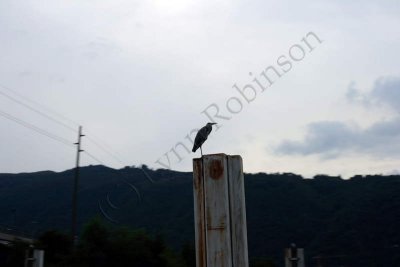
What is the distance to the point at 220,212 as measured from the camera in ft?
14.0

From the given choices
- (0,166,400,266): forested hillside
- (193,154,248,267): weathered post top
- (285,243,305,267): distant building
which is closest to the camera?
(193,154,248,267): weathered post top

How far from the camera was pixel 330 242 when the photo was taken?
40.3 metres

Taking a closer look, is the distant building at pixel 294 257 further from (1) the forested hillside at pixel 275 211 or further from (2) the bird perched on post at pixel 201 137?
(1) the forested hillside at pixel 275 211

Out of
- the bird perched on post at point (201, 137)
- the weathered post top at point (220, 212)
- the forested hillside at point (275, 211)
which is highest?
the forested hillside at point (275, 211)

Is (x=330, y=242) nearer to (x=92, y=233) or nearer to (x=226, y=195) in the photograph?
(x=92, y=233)

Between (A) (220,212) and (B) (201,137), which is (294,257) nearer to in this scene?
(B) (201,137)

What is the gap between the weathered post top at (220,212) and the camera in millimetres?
4227

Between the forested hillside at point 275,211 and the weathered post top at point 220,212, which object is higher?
the forested hillside at point 275,211

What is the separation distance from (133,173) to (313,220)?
15676mm

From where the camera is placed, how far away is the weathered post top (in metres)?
4.23

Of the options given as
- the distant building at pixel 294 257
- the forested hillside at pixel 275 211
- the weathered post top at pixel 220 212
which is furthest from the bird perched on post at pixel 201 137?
the forested hillside at pixel 275 211

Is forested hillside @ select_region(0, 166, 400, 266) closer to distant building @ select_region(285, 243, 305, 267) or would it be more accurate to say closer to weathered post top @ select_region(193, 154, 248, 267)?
distant building @ select_region(285, 243, 305, 267)

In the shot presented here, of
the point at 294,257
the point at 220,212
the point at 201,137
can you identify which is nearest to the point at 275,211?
the point at 294,257

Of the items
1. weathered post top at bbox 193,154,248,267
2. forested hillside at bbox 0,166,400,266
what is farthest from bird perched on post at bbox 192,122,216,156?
forested hillside at bbox 0,166,400,266
